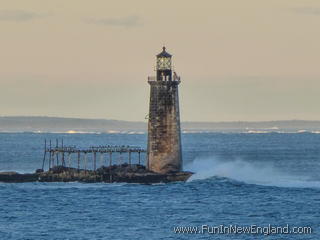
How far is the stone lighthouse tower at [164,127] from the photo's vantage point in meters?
89.3

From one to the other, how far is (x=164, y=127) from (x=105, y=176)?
641cm

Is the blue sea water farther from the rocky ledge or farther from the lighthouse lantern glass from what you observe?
the lighthouse lantern glass

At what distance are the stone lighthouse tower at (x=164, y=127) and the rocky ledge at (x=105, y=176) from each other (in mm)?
818

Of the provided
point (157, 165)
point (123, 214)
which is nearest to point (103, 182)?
point (157, 165)

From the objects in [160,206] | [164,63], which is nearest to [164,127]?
[164,63]

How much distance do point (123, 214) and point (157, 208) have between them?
352 cm

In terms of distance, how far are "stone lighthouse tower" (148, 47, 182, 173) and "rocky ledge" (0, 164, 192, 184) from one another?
0.82 meters

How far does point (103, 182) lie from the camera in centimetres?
9131

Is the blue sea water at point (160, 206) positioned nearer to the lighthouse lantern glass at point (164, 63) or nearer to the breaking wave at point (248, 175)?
the breaking wave at point (248, 175)

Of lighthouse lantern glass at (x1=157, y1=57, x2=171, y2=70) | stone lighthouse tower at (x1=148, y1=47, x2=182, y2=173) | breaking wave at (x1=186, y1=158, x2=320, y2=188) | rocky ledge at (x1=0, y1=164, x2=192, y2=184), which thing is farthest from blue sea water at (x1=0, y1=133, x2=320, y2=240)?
lighthouse lantern glass at (x1=157, y1=57, x2=171, y2=70)

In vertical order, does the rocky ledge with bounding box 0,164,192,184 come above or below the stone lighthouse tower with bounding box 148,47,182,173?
below

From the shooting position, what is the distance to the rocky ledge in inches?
3521

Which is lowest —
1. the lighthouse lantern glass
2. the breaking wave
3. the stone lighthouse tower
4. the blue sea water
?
the blue sea water

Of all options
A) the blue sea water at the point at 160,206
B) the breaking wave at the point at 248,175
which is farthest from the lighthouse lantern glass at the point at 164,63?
the blue sea water at the point at 160,206
